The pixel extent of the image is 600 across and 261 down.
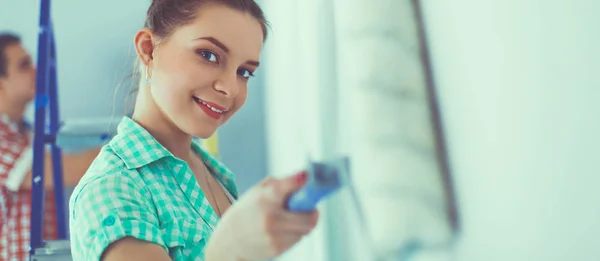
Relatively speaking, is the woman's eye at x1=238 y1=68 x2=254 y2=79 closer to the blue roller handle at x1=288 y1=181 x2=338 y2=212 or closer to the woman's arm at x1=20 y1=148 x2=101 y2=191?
the blue roller handle at x1=288 y1=181 x2=338 y2=212

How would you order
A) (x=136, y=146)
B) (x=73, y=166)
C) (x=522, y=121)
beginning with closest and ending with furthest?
1. (x=522, y=121)
2. (x=136, y=146)
3. (x=73, y=166)

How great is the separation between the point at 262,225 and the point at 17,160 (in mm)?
1445

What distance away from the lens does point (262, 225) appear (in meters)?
0.43

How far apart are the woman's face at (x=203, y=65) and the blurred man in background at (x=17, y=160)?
1.00 meters

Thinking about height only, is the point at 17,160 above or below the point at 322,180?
below

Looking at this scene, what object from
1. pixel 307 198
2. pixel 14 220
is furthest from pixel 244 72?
pixel 14 220

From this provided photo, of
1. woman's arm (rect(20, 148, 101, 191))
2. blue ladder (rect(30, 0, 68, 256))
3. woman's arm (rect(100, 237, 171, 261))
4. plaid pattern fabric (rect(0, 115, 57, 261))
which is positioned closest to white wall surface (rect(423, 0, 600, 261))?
woman's arm (rect(100, 237, 171, 261))

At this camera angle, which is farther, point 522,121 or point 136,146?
point 136,146

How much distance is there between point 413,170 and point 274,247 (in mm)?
124

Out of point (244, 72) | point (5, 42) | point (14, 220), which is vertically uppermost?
point (5, 42)

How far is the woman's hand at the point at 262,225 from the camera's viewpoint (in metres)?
0.40

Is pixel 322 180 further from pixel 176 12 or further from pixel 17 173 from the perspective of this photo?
pixel 17 173

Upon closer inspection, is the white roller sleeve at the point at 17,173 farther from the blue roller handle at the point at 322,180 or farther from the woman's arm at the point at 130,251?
the blue roller handle at the point at 322,180

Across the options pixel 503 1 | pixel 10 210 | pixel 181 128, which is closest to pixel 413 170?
pixel 503 1
